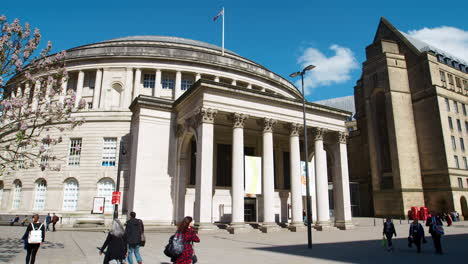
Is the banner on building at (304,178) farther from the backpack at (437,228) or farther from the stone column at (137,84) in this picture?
the stone column at (137,84)

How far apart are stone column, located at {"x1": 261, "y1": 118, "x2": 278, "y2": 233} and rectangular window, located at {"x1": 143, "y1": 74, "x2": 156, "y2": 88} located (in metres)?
19.3

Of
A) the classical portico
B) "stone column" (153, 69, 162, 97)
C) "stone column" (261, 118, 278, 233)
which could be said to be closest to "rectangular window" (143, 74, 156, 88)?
"stone column" (153, 69, 162, 97)

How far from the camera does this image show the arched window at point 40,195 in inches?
1350

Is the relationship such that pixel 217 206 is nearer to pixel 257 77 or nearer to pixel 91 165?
pixel 91 165

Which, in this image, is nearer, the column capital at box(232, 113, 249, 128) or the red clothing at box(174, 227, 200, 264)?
the red clothing at box(174, 227, 200, 264)

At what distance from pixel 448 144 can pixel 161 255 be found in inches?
1807

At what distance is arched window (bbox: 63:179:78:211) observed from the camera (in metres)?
33.1

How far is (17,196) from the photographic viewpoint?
36562 millimetres

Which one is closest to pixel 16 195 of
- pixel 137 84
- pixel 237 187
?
pixel 137 84

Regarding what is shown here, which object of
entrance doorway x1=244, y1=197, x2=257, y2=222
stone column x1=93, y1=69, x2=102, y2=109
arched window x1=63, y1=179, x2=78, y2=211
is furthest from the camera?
stone column x1=93, y1=69, x2=102, y2=109

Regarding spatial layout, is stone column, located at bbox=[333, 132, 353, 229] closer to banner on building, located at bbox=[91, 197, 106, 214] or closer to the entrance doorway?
the entrance doorway

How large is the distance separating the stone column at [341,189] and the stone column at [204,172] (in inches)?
552

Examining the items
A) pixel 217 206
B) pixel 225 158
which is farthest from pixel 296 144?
pixel 217 206

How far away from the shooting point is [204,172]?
76.5 feet
